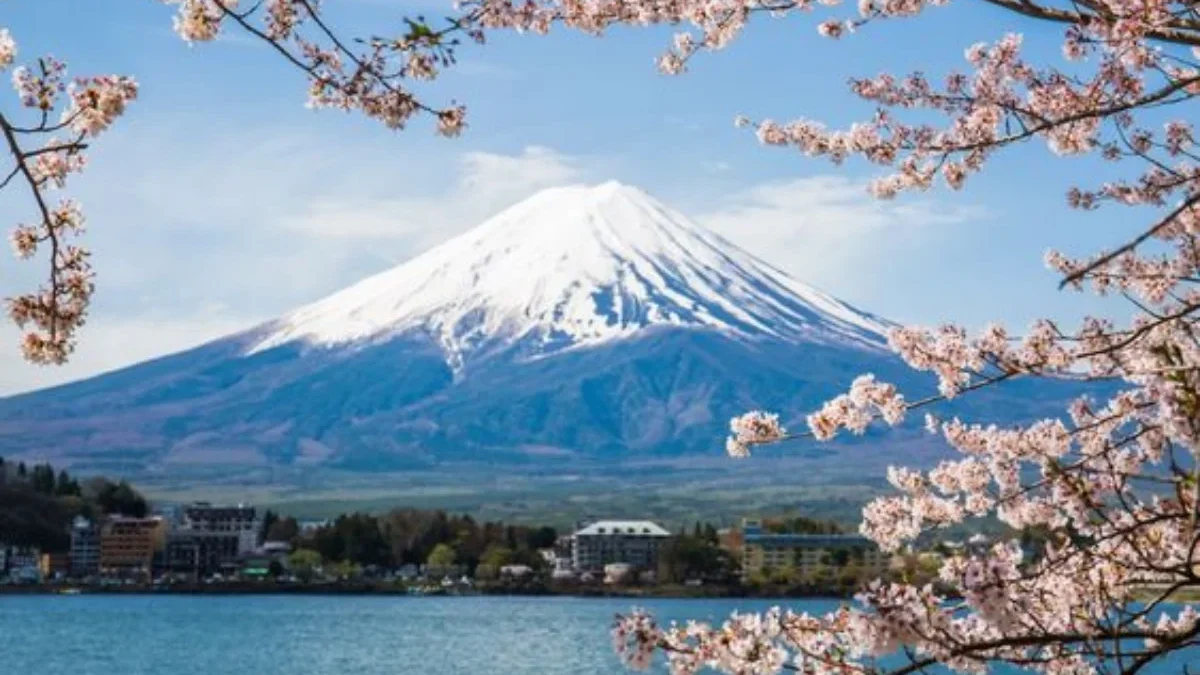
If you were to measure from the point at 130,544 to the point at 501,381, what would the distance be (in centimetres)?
5523

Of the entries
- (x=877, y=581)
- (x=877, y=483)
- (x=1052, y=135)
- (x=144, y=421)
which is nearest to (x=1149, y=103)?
(x=877, y=581)

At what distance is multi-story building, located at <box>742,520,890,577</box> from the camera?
7256 cm

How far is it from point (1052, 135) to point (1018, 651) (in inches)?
57.5

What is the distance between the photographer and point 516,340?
14162 centimetres

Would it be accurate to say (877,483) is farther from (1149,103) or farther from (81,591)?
(1149,103)

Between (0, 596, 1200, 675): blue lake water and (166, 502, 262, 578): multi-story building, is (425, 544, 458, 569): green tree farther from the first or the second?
(166, 502, 262, 578): multi-story building

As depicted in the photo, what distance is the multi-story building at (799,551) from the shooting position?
72562 millimetres

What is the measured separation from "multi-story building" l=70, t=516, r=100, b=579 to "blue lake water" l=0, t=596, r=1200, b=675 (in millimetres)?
2745

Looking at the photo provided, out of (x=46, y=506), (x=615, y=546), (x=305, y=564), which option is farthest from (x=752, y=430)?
(x=46, y=506)

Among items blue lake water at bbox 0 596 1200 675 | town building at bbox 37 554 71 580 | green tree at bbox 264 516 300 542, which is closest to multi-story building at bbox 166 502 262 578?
green tree at bbox 264 516 300 542

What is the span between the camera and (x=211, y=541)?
87.1m

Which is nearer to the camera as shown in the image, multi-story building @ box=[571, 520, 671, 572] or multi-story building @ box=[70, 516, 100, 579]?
multi-story building @ box=[70, 516, 100, 579]

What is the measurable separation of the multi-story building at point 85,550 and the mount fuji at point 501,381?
3571 centimetres

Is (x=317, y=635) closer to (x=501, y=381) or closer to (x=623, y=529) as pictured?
(x=623, y=529)
